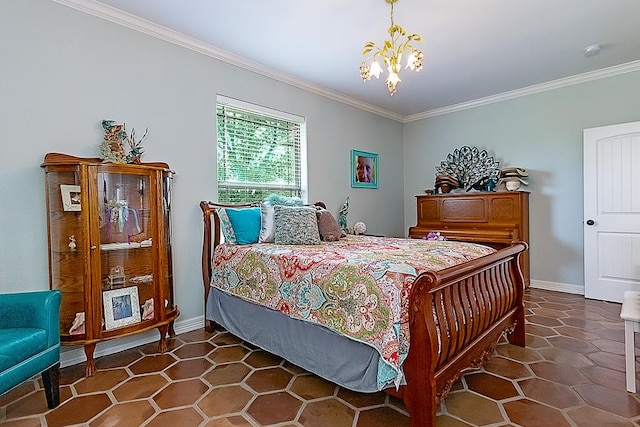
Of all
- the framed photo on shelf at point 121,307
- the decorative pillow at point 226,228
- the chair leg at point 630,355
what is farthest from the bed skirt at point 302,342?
the chair leg at point 630,355

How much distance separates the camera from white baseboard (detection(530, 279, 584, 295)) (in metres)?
4.11

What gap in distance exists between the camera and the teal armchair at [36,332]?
171 cm

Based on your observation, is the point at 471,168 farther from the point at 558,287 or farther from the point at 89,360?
the point at 89,360

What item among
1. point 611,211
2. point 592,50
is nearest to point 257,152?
point 592,50

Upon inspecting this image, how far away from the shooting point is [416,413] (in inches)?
61.7

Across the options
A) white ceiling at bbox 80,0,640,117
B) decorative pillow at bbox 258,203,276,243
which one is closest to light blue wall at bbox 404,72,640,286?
white ceiling at bbox 80,0,640,117

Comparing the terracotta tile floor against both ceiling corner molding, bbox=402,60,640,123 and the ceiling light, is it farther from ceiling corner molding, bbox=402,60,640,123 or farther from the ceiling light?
ceiling corner molding, bbox=402,60,640,123

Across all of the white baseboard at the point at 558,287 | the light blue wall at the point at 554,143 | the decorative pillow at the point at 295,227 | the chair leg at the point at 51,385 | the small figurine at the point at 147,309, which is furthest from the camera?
the white baseboard at the point at 558,287

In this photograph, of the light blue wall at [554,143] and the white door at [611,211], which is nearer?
the white door at [611,211]

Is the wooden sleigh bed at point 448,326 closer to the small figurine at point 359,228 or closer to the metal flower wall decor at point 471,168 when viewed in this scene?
the small figurine at point 359,228

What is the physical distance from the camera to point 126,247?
2471 mm

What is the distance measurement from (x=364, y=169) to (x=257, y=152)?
1.80 meters

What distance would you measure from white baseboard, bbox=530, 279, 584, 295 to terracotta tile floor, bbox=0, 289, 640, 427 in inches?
65.1

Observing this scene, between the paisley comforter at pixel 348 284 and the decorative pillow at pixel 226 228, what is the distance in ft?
0.49
